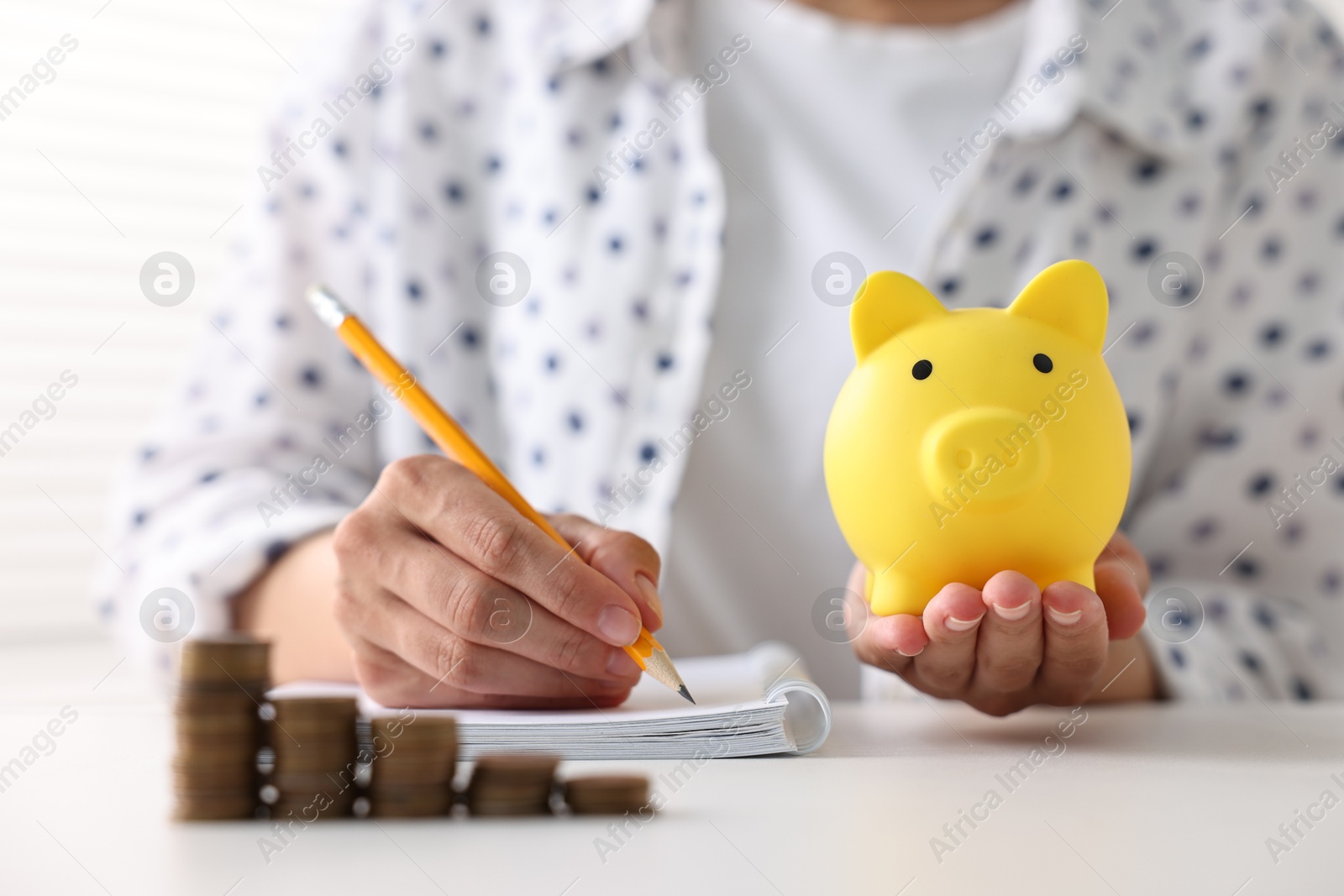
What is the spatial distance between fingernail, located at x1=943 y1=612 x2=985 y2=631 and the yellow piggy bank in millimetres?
32

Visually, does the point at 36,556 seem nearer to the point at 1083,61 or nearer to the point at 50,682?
the point at 50,682

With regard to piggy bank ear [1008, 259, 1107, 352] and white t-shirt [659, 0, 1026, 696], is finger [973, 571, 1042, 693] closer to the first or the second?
piggy bank ear [1008, 259, 1107, 352]

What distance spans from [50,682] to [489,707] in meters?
0.99

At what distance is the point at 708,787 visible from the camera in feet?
1.80

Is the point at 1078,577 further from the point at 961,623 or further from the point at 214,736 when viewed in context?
the point at 214,736

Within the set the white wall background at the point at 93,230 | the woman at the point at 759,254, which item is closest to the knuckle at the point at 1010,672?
the woman at the point at 759,254

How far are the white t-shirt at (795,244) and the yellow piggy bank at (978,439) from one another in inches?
19.9

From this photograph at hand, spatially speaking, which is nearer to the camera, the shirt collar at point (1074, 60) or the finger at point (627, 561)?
the finger at point (627, 561)

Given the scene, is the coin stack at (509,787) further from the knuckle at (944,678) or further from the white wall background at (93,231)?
the white wall background at (93,231)

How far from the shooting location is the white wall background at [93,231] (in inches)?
66.7

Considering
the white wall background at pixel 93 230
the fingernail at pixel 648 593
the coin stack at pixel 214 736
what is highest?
the white wall background at pixel 93 230

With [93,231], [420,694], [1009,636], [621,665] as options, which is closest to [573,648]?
[621,665]

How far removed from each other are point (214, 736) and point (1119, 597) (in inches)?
20.6

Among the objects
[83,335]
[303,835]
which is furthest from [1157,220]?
[83,335]
